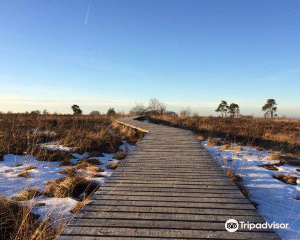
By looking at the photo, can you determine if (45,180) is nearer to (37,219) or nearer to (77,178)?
(77,178)

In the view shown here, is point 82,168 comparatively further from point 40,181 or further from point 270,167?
point 270,167

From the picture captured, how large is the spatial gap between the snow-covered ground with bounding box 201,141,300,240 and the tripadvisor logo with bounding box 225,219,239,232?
1.08 metres

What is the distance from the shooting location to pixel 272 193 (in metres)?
4.32

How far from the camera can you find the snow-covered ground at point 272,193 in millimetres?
3285

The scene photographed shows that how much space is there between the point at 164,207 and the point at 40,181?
11.7 feet

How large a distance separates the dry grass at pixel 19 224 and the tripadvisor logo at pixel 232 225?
7.17 ft

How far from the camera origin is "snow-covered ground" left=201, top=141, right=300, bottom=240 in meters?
3.29

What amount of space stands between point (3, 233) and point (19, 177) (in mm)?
2378

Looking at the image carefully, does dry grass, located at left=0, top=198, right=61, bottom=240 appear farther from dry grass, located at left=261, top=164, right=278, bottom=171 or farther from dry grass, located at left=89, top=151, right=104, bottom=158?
dry grass, located at left=261, top=164, right=278, bottom=171

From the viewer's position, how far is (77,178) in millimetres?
4469

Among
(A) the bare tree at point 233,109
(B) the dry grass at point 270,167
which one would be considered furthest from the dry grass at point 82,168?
(A) the bare tree at point 233,109

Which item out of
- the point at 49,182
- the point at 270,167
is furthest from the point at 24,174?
the point at 270,167

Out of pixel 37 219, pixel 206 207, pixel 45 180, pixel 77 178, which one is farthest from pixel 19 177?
pixel 206 207

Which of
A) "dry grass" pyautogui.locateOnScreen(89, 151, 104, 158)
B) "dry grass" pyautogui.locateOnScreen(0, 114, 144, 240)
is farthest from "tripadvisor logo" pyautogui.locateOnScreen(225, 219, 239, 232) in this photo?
"dry grass" pyautogui.locateOnScreen(89, 151, 104, 158)
